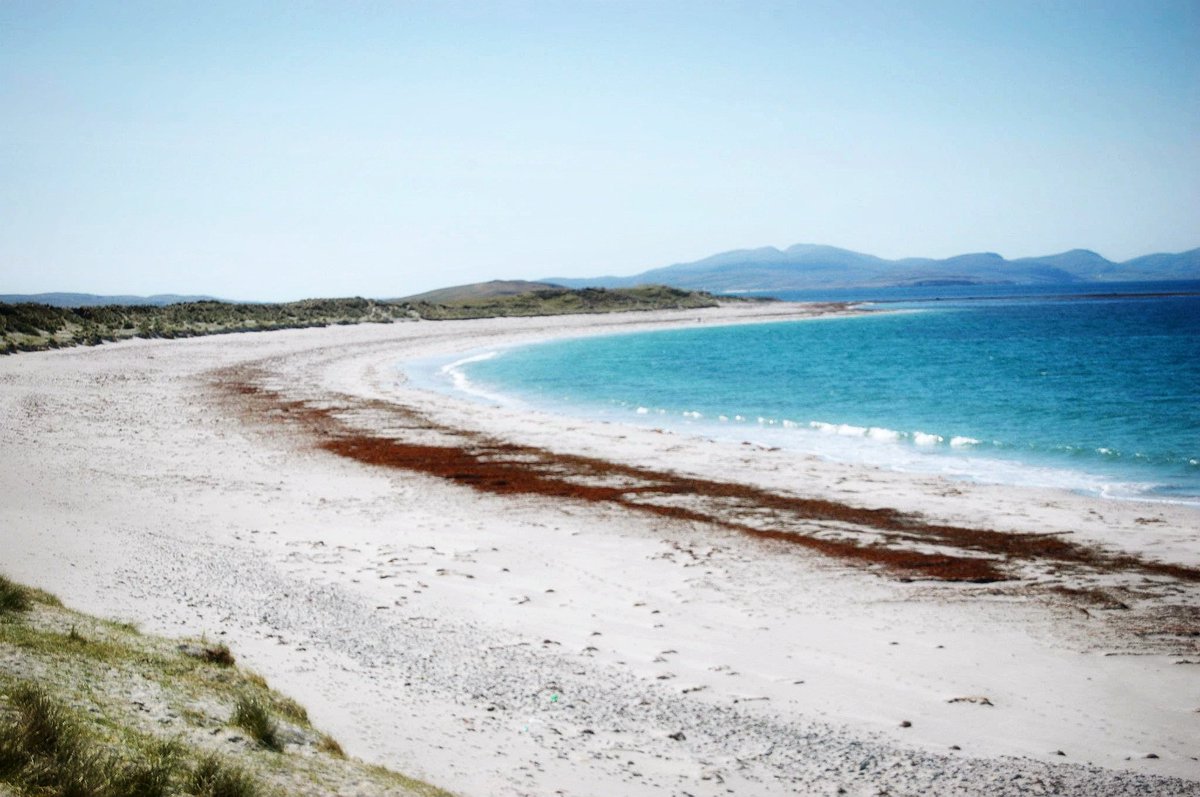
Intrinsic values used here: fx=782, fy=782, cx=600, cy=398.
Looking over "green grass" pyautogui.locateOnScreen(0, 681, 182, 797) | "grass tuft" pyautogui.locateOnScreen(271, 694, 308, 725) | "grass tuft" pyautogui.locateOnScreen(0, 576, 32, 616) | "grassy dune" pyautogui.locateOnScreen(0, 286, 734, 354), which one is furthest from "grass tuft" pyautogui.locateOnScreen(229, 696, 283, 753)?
"grassy dune" pyautogui.locateOnScreen(0, 286, 734, 354)

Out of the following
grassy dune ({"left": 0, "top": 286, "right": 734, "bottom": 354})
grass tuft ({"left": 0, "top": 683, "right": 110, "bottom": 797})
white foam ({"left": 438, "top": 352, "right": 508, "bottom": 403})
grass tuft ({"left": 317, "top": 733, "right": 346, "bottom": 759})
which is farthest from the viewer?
grassy dune ({"left": 0, "top": 286, "right": 734, "bottom": 354})

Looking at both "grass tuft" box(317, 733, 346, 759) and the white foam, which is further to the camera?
the white foam

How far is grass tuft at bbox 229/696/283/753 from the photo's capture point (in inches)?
187

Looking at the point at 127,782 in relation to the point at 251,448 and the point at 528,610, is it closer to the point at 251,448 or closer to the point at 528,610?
the point at 528,610

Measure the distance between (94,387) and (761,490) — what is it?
25792 mm

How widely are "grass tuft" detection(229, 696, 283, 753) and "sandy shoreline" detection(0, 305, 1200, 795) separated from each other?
83 centimetres

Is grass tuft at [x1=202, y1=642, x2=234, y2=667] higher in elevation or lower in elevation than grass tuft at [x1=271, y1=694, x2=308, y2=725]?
higher

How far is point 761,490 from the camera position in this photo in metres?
15.9

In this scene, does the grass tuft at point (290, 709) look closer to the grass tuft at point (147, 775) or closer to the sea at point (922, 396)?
the grass tuft at point (147, 775)

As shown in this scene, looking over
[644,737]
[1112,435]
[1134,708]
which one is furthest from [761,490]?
[1112,435]

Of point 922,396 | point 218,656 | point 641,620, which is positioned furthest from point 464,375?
point 218,656

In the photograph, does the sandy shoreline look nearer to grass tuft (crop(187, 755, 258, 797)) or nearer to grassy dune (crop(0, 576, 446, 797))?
grassy dune (crop(0, 576, 446, 797))

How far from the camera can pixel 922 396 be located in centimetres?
3141

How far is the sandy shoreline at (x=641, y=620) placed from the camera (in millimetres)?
6094
